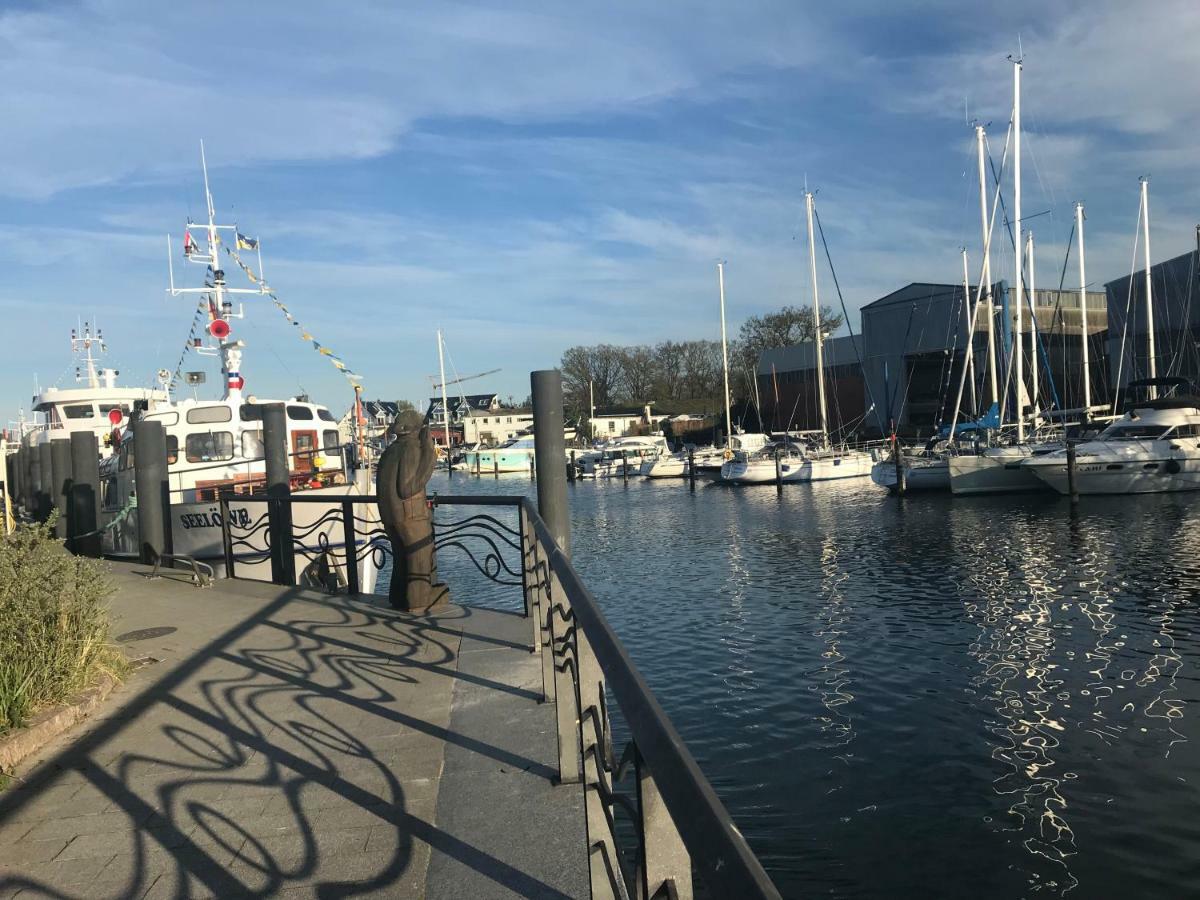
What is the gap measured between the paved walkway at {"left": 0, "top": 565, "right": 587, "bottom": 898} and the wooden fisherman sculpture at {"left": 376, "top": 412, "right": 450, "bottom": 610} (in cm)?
116

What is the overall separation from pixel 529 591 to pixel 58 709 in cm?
366

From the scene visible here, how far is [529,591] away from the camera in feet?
25.9

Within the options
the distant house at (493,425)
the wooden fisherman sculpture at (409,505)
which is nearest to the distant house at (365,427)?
the wooden fisherman sculpture at (409,505)

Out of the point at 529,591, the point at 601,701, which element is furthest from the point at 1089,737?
the point at 601,701

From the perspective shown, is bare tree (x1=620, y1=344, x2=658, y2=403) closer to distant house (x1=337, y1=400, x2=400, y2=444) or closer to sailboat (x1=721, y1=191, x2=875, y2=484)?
distant house (x1=337, y1=400, x2=400, y2=444)

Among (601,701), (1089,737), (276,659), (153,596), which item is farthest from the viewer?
(153,596)

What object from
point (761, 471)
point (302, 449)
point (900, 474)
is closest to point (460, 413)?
point (761, 471)

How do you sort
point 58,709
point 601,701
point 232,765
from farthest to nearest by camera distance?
point 58,709 < point 232,765 < point 601,701

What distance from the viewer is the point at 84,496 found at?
1575 centimetres

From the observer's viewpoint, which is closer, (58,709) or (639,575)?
(58,709)

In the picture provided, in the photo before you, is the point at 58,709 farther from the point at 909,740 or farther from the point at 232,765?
the point at 909,740

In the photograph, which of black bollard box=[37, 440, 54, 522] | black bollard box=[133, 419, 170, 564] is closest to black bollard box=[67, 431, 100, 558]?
black bollard box=[133, 419, 170, 564]

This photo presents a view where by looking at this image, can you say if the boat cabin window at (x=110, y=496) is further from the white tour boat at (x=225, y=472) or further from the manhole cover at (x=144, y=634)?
the manhole cover at (x=144, y=634)

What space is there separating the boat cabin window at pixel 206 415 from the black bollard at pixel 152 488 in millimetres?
6104
